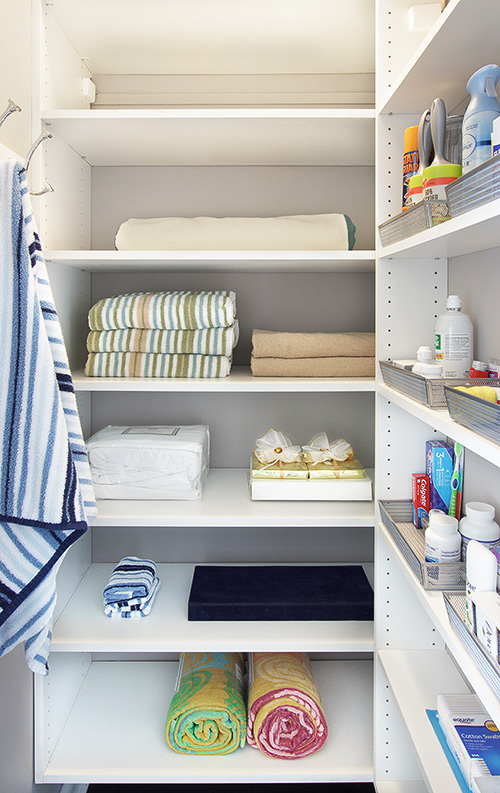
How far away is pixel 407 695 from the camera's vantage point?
4.10ft

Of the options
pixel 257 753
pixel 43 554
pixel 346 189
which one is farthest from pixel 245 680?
pixel 346 189

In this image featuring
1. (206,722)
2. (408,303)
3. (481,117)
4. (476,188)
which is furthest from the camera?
(206,722)

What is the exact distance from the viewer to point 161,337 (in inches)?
61.3

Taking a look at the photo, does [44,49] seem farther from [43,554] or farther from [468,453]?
[468,453]

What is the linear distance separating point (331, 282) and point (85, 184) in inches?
30.8

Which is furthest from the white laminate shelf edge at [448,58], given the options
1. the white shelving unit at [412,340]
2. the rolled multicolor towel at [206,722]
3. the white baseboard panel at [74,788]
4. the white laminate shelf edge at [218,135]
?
the white baseboard panel at [74,788]

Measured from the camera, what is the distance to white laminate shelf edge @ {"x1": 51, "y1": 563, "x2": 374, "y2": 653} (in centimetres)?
145

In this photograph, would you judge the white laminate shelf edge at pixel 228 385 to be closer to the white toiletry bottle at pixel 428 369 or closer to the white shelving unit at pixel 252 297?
the white shelving unit at pixel 252 297

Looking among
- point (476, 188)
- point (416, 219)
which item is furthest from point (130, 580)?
point (476, 188)

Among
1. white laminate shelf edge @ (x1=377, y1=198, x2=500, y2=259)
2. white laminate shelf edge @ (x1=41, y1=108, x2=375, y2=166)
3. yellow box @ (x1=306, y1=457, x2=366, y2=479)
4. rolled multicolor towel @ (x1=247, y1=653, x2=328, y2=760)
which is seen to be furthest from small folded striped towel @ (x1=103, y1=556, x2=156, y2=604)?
white laminate shelf edge @ (x1=41, y1=108, x2=375, y2=166)

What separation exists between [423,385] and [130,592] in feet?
3.26

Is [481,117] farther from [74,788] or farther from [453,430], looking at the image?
[74,788]

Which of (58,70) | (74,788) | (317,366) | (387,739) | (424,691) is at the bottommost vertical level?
(74,788)

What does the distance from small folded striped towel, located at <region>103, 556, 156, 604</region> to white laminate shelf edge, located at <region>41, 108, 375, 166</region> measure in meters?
1.16
